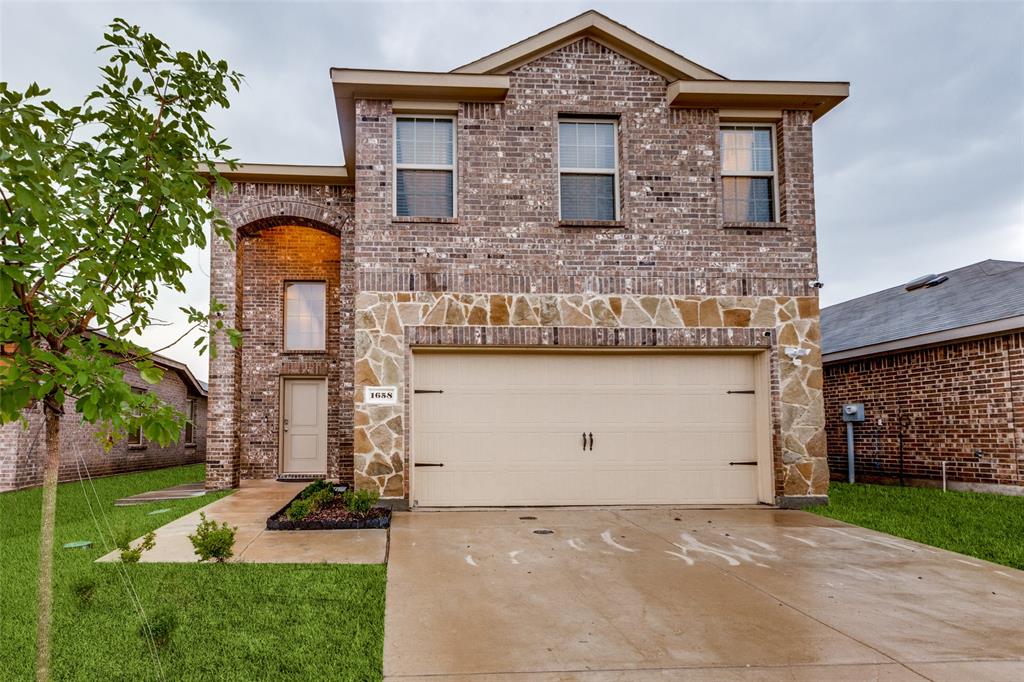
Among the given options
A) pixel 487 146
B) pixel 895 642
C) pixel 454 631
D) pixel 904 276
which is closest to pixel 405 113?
pixel 487 146

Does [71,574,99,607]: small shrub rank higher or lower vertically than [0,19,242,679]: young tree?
lower

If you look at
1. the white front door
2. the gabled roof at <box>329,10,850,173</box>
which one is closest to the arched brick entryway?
the white front door

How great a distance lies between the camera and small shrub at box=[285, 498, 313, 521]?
7.60 m

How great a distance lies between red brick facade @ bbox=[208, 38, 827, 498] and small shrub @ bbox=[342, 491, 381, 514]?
47cm

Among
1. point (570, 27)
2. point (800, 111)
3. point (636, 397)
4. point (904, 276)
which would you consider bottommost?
point (636, 397)

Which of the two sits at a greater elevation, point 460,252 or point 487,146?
point 487,146

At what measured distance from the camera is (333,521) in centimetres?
735

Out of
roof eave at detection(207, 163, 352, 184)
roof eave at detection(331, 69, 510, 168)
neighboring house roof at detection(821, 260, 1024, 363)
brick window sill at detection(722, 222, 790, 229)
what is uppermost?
roof eave at detection(331, 69, 510, 168)

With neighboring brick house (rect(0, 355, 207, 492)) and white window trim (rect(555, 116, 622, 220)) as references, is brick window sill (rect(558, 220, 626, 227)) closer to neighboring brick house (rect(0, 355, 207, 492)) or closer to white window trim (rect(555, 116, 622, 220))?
white window trim (rect(555, 116, 622, 220))

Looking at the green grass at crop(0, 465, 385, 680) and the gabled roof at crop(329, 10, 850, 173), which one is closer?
the green grass at crop(0, 465, 385, 680)

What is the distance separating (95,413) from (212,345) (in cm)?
85

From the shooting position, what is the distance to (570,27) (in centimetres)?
917

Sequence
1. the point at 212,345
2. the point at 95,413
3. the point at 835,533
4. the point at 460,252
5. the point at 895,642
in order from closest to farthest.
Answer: the point at 95,413 → the point at 212,345 → the point at 895,642 → the point at 835,533 → the point at 460,252

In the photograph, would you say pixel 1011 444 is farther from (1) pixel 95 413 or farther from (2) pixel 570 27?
(1) pixel 95 413
